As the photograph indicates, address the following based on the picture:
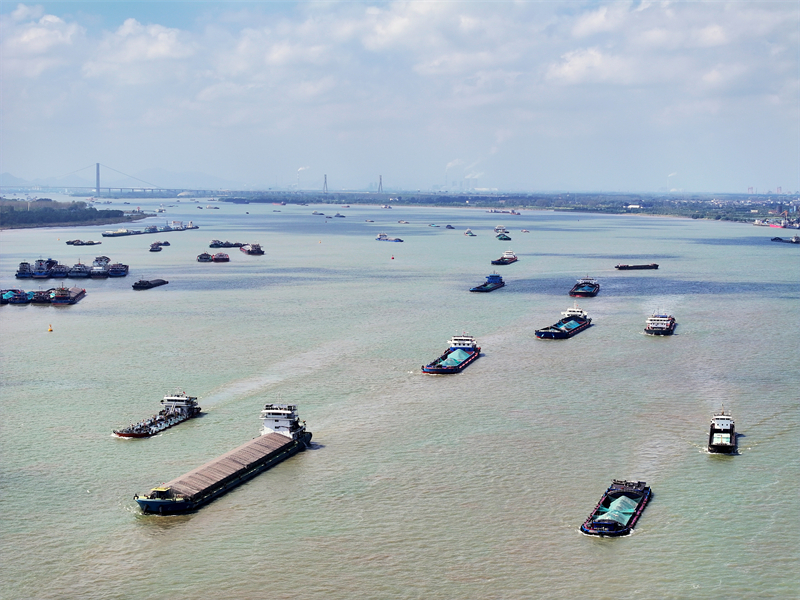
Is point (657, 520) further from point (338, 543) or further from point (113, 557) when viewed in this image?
point (113, 557)

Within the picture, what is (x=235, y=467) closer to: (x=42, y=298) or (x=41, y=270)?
(x=42, y=298)

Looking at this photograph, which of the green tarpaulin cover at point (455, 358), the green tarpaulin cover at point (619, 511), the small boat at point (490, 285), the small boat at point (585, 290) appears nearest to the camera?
the green tarpaulin cover at point (619, 511)

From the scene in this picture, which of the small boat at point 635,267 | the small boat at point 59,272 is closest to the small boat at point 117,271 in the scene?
the small boat at point 59,272

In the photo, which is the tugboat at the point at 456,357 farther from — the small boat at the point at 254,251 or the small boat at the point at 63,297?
the small boat at the point at 254,251

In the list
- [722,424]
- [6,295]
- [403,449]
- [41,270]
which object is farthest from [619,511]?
[41,270]

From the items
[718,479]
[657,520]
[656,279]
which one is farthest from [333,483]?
[656,279]

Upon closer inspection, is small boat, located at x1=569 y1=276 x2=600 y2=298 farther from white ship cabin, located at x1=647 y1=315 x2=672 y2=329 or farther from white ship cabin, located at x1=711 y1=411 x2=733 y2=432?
white ship cabin, located at x1=711 y1=411 x2=733 y2=432

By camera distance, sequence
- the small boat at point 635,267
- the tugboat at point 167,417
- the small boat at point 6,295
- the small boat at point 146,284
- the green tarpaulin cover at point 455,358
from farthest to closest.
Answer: the small boat at point 635,267 < the small boat at point 146,284 < the small boat at point 6,295 < the green tarpaulin cover at point 455,358 < the tugboat at point 167,417

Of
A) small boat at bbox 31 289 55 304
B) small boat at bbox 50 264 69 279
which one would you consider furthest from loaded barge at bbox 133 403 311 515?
small boat at bbox 50 264 69 279
